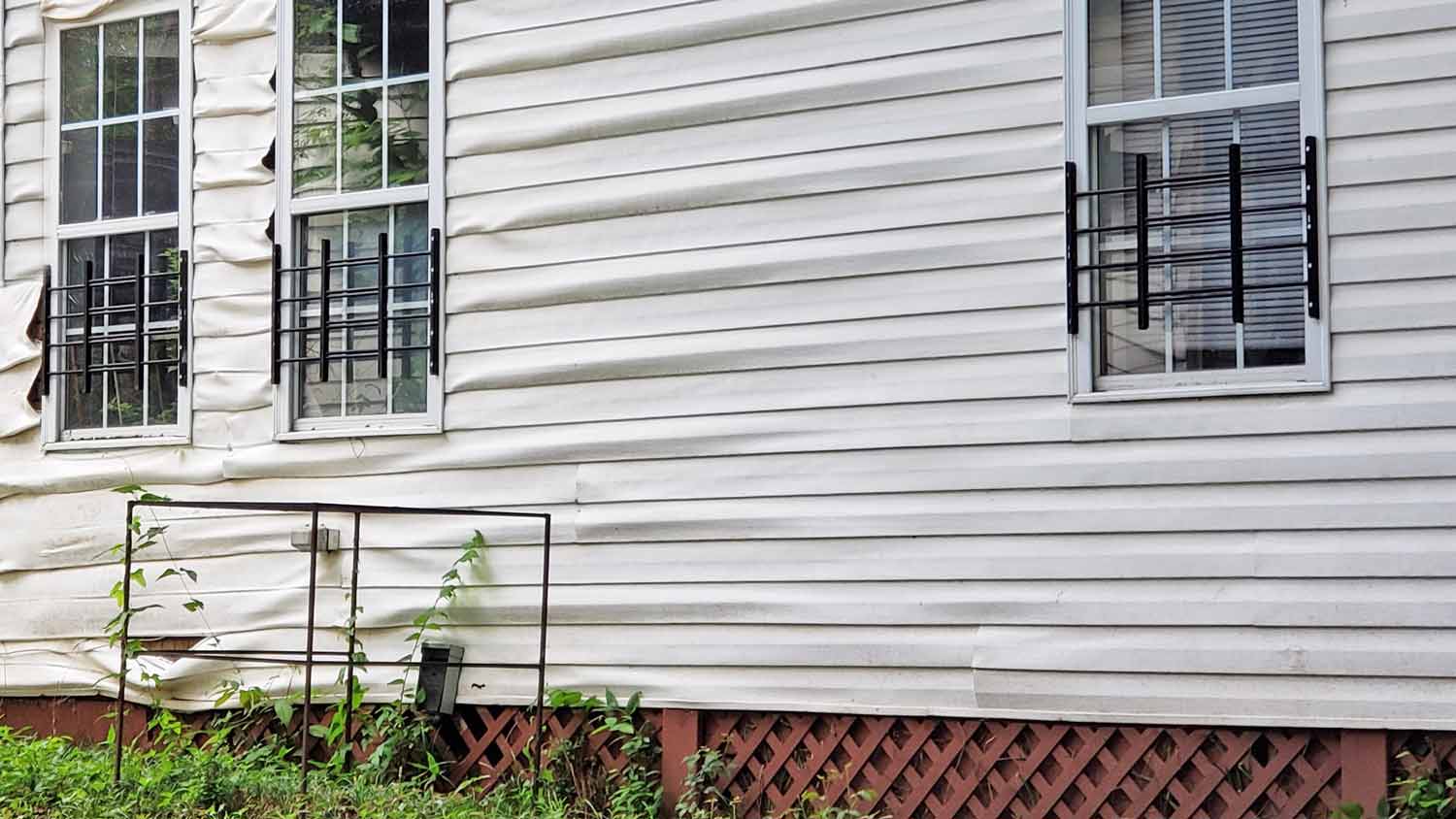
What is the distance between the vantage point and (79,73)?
7.88m

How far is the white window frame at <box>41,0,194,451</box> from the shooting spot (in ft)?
24.5

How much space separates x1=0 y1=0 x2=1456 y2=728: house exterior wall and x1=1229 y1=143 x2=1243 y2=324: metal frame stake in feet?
0.86

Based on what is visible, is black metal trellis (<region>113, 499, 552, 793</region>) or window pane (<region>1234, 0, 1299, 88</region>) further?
black metal trellis (<region>113, 499, 552, 793</region>)

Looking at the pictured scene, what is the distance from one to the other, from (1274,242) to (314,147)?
397 cm

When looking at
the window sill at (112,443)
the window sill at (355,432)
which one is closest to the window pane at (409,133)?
the window sill at (355,432)

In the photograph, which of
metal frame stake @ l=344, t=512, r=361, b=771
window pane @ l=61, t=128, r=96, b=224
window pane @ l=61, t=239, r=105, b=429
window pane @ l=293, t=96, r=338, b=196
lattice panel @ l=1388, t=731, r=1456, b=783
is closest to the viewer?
lattice panel @ l=1388, t=731, r=1456, b=783

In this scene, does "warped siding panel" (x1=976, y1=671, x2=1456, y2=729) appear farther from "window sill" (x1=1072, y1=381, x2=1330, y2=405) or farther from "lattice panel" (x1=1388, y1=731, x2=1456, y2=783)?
"window sill" (x1=1072, y1=381, x2=1330, y2=405)

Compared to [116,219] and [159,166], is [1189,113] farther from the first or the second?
[116,219]

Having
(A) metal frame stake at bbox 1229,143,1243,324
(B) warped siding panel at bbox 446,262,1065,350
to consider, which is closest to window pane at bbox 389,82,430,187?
(B) warped siding panel at bbox 446,262,1065,350

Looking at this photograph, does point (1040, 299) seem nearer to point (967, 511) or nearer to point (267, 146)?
point (967, 511)

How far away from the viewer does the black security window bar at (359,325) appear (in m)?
6.85

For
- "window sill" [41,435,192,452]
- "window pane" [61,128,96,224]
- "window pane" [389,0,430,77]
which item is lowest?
"window sill" [41,435,192,452]

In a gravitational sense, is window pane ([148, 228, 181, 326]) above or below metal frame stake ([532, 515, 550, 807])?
above

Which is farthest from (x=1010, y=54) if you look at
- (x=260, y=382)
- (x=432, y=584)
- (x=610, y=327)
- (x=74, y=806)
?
(x=74, y=806)
